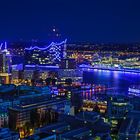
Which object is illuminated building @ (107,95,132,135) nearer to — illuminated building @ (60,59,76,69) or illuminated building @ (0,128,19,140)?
illuminated building @ (0,128,19,140)

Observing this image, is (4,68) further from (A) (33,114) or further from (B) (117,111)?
(B) (117,111)

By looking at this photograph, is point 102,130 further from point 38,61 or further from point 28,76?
point 38,61

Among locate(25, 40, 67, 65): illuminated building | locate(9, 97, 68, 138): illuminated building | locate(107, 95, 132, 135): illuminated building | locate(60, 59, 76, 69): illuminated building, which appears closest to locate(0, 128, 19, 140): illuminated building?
locate(9, 97, 68, 138): illuminated building

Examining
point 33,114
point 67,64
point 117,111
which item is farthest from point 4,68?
point 117,111

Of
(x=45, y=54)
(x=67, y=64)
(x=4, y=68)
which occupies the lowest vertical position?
(x=4, y=68)

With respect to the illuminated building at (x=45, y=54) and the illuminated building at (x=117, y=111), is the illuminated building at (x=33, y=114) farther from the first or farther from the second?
the illuminated building at (x=45, y=54)

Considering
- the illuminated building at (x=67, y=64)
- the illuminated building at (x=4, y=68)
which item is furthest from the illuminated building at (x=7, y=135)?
the illuminated building at (x=67, y=64)

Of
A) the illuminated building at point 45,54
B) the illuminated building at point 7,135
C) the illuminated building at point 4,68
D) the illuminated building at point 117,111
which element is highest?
the illuminated building at point 45,54

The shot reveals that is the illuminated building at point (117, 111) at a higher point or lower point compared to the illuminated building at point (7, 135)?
higher
